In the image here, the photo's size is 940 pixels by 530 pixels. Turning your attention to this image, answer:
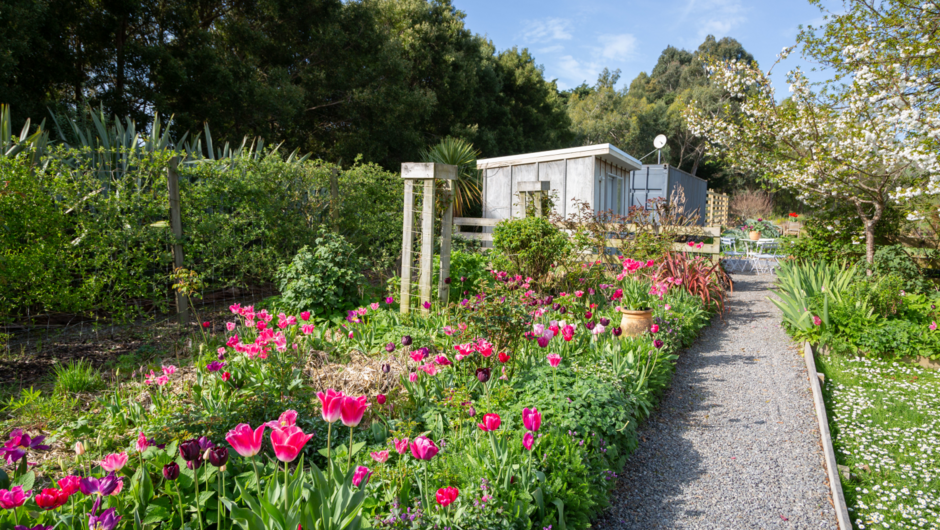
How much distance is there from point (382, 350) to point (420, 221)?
2.13 metres

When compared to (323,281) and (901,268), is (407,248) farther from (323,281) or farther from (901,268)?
(901,268)

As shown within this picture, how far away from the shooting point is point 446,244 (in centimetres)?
509

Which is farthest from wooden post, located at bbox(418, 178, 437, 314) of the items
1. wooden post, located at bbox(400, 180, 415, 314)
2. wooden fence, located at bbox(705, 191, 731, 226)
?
wooden fence, located at bbox(705, 191, 731, 226)

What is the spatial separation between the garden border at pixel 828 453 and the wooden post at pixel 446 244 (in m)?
3.17

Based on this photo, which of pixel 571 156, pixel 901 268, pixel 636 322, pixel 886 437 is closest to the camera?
pixel 886 437

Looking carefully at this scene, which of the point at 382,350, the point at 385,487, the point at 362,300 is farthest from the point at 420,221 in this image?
the point at 385,487

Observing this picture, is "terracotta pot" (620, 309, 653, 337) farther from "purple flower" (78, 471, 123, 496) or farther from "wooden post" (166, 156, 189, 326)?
"wooden post" (166, 156, 189, 326)

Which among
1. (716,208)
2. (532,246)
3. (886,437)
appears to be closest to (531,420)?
(886,437)

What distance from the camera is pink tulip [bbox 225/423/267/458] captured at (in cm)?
130

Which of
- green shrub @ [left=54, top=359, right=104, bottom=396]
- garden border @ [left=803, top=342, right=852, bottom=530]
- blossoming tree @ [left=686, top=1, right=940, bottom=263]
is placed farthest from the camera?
blossoming tree @ [left=686, top=1, right=940, bottom=263]

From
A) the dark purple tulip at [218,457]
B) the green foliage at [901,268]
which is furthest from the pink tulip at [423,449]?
the green foliage at [901,268]

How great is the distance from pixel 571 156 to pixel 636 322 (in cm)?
565

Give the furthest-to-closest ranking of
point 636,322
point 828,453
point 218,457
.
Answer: point 636,322
point 828,453
point 218,457

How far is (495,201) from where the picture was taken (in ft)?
35.5
